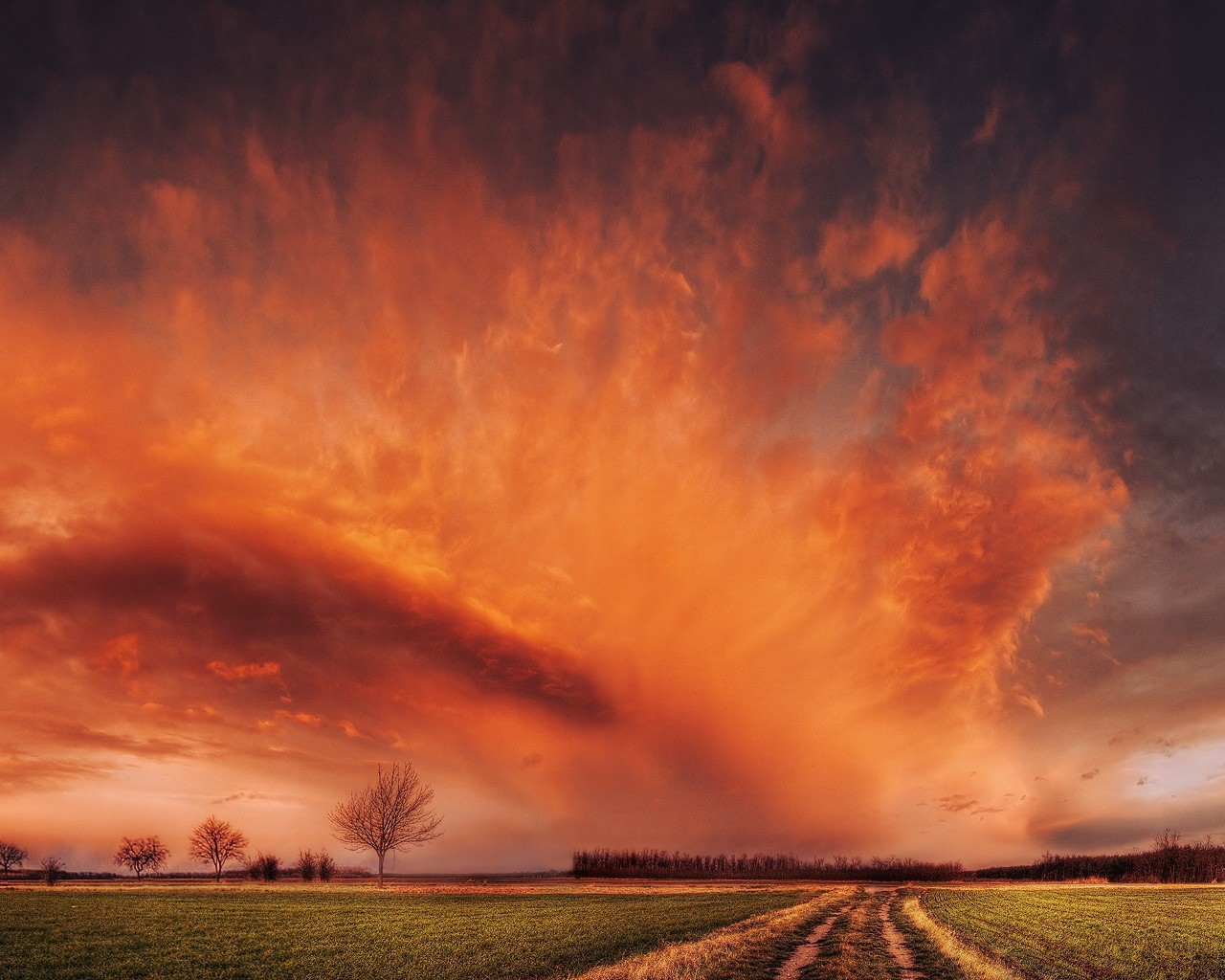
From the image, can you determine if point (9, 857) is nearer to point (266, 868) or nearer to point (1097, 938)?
point (266, 868)

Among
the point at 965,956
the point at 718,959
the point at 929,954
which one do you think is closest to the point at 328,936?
the point at 718,959

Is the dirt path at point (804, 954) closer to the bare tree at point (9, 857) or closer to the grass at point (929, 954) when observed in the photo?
the grass at point (929, 954)

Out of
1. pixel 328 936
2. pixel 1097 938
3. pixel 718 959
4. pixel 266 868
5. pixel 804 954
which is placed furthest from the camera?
pixel 266 868

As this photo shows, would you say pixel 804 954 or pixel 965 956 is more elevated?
pixel 804 954

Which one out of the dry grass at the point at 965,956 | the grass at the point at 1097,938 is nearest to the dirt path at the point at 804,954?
the dry grass at the point at 965,956

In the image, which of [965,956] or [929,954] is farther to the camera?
[929,954]

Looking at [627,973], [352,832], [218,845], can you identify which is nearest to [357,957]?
[627,973]

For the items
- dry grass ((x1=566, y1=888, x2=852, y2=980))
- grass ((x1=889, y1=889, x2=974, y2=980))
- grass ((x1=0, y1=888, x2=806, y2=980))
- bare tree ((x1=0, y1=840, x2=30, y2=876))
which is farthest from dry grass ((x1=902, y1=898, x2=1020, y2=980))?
bare tree ((x1=0, y1=840, x2=30, y2=876))

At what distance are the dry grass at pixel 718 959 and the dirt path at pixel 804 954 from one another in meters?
0.42

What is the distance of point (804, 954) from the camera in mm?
27594

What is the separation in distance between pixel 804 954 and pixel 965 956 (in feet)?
21.6

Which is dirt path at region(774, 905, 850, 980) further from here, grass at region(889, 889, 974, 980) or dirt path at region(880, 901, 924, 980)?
grass at region(889, 889, 974, 980)

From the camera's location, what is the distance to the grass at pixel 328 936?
2572cm

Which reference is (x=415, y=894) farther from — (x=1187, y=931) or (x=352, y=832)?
(x=1187, y=931)
